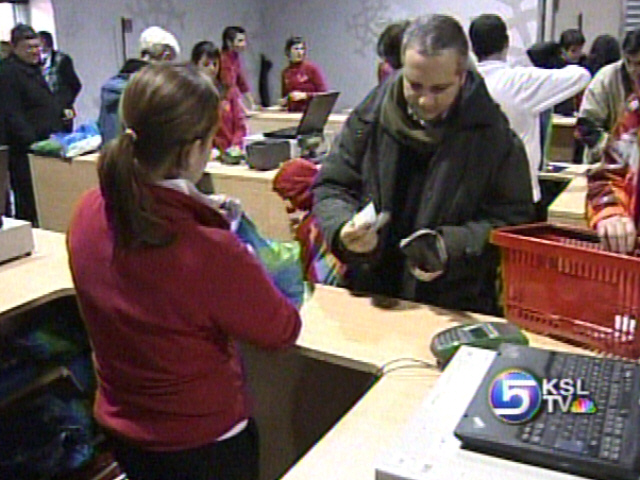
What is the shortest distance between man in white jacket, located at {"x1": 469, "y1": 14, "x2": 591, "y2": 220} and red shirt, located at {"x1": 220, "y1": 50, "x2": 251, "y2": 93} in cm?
172

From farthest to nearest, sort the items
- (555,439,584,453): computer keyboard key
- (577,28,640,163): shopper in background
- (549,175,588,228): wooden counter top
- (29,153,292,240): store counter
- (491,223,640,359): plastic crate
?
(577,28,640,163): shopper in background, (29,153,292,240): store counter, (549,175,588,228): wooden counter top, (491,223,640,359): plastic crate, (555,439,584,453): computer keyboard key

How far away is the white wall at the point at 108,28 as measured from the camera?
611 cm

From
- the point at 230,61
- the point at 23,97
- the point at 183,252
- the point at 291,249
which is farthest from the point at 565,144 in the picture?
the point at 183,252

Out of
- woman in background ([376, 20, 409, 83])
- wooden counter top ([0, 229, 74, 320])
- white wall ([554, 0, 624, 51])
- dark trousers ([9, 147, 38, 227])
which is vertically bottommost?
dark trousers ([9, 147, 38, 227])

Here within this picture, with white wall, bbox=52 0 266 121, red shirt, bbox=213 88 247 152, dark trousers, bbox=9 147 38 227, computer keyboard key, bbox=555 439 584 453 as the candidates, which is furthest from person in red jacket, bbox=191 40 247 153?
computer keyboard key, bbox=555 439 584 453

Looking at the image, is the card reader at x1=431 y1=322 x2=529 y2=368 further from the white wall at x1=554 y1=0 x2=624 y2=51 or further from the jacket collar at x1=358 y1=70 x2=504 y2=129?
the white wall at x1=554 y1=0 x2=624 y2=51

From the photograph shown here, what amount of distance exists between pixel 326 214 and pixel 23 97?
361cm

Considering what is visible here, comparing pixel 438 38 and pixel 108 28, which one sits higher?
pixel 108 28

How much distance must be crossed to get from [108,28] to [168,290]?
585cm

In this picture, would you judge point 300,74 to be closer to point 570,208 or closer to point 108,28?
point 108,28

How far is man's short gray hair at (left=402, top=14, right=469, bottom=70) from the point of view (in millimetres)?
1489

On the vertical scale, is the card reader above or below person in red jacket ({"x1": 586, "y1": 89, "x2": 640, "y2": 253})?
below

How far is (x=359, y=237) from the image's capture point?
62.2 inches

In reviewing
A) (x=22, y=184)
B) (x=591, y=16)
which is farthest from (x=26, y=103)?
(x=591, y=16)
